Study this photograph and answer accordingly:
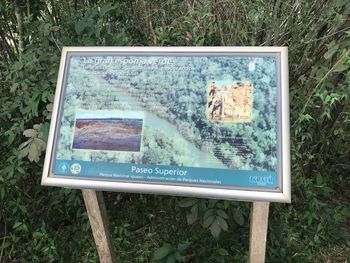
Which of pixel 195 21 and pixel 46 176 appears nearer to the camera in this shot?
pixel 46 176

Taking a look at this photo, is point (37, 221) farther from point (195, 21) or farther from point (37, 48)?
point (195, 21)

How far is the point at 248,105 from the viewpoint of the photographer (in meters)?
2.04

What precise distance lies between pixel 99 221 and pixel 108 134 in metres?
0.54

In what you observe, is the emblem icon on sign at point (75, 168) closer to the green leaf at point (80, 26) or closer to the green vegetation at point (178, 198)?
the green vegetation at point (178, 198)

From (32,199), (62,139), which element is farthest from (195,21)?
(32,199)

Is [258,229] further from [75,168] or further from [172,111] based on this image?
[75,168]

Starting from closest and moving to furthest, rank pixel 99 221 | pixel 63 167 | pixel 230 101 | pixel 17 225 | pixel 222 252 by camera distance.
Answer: pixel 230 101, pixel 63 167, pixel 99 221, pixel 222 252, pixel 17 225

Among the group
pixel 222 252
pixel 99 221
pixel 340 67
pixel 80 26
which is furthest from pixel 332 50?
pixel 99 221

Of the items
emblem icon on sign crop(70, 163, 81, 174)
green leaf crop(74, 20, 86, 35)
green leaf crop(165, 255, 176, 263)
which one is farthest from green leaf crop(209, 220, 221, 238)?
green leaf crop(74, 20, 86, 35)

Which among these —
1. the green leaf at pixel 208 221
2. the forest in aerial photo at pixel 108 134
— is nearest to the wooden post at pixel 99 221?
the forest in aerial photo at pixel 108 134

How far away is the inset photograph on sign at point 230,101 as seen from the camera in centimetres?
204

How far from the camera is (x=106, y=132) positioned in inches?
85.5

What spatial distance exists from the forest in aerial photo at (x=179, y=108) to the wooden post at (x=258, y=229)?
0.23 meters

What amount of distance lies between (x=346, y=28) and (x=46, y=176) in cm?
196
